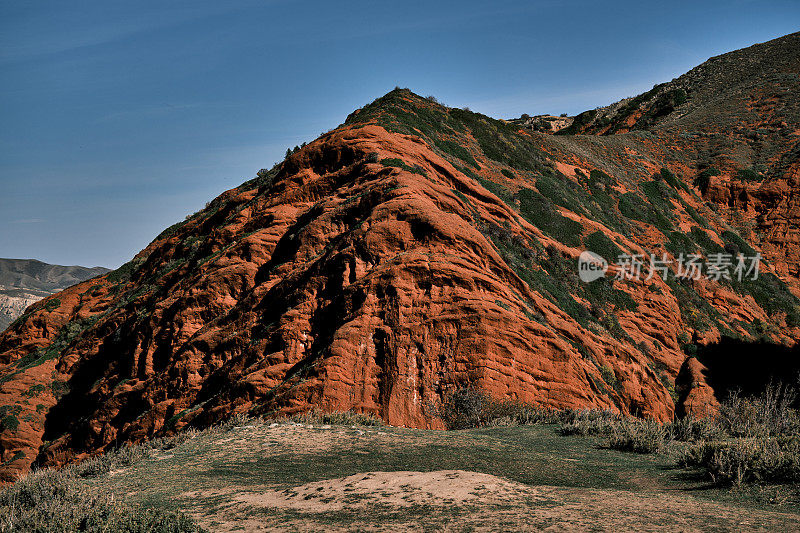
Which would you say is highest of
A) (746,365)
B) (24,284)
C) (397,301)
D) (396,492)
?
(24,284)

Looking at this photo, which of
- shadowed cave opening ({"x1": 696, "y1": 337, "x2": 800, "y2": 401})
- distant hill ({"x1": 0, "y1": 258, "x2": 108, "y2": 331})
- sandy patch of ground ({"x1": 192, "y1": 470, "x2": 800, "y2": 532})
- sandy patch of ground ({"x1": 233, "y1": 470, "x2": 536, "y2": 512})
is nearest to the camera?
sandy patch of ground ({"x1": 192, "y1": 470, "x2": 800, "y2": 532})

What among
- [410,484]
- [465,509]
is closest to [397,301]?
[410,484]

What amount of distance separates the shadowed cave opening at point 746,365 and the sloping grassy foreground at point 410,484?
1717 centimetres

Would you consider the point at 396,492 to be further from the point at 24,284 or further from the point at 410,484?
the point at 24,284

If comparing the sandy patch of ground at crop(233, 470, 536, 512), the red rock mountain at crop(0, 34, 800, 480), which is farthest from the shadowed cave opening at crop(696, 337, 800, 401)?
the sandy patch of ground at crop(233, 470, 536, 512)

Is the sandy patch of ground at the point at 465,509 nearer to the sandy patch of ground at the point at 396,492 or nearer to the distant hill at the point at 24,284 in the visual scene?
the sandy patch of ground at the point at 396,492

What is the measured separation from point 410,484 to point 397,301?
28.4 feet

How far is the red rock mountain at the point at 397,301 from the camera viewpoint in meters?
15.2

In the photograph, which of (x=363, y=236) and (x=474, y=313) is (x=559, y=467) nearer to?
(x=474, y=313)

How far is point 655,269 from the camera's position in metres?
29.3

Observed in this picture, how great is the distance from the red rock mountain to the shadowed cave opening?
887mm

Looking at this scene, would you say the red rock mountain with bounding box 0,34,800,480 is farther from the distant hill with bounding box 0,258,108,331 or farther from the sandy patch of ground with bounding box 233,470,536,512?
the distant hill with bounding box 0,258,108,331

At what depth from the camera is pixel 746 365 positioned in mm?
26172

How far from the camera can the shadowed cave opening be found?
2436cm
